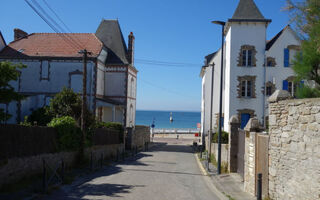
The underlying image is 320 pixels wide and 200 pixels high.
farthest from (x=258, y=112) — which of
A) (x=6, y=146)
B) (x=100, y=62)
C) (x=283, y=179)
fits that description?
(x=6, y=146)

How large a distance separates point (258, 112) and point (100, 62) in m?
16.1

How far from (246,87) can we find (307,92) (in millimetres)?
17250

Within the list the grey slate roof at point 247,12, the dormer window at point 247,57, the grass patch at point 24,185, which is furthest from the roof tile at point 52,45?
the grass patch at point 24,185

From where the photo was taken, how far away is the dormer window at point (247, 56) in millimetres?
26953

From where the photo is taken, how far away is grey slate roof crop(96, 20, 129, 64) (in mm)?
35344

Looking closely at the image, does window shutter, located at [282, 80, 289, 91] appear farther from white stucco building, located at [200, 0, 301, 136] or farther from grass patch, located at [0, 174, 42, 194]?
grass patch, located at [0, 174, 42, 194]

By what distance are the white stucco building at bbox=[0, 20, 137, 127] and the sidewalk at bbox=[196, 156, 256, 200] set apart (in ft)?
58.7

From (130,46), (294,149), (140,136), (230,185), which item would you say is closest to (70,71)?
(130,46)

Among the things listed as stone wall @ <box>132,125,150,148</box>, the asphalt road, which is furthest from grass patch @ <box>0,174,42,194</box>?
stone wall @ <box>132,125,150,148</box>

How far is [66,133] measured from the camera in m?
16.6

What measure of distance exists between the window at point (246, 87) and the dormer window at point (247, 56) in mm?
1096

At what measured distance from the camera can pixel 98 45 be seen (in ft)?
108

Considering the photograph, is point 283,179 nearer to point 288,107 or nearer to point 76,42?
point 288,107

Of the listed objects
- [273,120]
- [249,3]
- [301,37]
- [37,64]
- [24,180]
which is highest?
[249,3]
